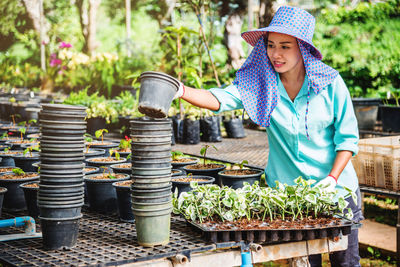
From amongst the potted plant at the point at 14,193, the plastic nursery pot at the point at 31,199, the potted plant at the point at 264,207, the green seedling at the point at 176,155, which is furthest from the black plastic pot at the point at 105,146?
the potted plant at the point at 264,207

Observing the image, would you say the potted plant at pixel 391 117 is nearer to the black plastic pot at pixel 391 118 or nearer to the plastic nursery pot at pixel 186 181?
the black plastic pot at pixel 391 118

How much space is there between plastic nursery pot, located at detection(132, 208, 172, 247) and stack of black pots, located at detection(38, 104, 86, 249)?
23cm

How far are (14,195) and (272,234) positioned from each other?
144 cm

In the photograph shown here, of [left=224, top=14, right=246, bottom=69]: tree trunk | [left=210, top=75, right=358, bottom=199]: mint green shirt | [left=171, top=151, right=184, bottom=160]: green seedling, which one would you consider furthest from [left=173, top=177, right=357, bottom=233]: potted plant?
[left=224, top=14, right=246, bottom=69]: tree trunk

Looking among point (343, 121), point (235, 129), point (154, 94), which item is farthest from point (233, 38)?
point (154, 94)

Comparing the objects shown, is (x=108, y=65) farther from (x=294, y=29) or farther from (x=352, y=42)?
(x=294, y=29)

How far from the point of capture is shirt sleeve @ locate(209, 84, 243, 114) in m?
2.15

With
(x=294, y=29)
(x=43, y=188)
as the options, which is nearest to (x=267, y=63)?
(x=294, y=29)

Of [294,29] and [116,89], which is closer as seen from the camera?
[294,29]

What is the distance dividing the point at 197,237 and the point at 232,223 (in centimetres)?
14

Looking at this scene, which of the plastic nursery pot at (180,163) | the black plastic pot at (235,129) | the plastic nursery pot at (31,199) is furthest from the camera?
the black plastic pot at (235,129)

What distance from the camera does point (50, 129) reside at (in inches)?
65.8

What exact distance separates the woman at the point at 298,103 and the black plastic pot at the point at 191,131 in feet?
9.55

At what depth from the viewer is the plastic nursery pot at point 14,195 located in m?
2.50
